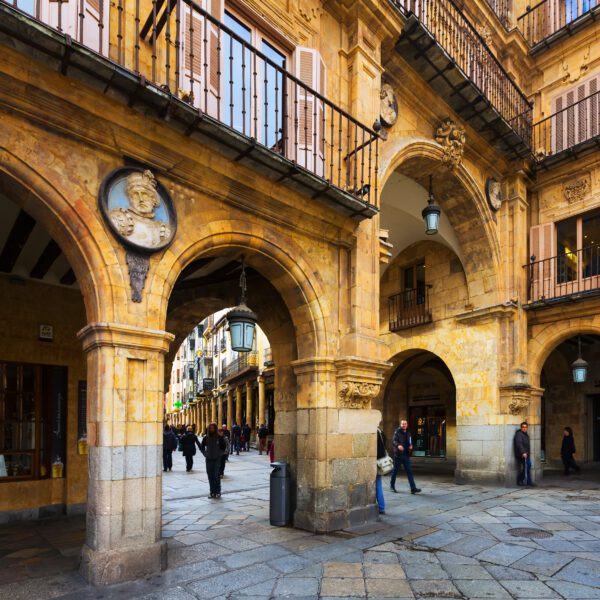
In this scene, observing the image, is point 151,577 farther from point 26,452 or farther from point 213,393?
point 213,393

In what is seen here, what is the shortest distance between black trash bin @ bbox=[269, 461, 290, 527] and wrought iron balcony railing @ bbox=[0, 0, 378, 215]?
375 centimetres

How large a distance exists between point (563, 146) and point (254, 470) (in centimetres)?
1159

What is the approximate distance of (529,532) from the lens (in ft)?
22.5

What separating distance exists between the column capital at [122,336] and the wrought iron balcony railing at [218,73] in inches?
87.9

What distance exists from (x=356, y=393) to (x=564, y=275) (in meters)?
7.57

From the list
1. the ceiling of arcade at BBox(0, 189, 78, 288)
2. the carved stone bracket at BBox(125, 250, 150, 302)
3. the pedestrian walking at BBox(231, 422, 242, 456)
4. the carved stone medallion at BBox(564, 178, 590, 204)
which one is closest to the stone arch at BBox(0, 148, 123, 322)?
the carved stone bracket at BBox(125, 250, 150, 302)

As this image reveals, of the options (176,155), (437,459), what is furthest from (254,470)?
(176,155)

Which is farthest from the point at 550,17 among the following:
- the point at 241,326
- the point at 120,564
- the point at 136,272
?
the point at 120,564

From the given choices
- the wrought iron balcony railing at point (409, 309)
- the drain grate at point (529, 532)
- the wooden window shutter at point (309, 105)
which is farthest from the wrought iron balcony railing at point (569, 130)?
the drain grate at point (529, 532)

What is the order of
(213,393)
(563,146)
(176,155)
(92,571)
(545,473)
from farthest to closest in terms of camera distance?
(213,393), (545,473), (563,146), (176,155), (92,571)

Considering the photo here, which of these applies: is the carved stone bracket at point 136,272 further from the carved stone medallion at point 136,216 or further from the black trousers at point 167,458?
the black trousers at point 167,458

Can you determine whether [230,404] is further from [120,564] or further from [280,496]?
[120,564]

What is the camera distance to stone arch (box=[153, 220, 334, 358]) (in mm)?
6148

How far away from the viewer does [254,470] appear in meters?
14.7
